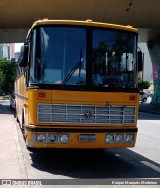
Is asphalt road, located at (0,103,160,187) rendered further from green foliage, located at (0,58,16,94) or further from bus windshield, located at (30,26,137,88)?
green foliage, located at (0,58,16,94)

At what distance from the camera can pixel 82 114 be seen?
870cm

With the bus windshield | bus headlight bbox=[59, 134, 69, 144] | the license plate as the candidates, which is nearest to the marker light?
the license plate

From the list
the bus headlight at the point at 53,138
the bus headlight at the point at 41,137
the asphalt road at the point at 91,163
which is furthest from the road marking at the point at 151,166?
the bus headlight at the point at 41,137

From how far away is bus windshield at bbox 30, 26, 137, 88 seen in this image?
343 inches

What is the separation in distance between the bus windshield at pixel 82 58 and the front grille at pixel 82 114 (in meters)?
0.48

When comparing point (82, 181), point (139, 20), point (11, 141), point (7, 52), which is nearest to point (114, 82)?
point (82, 181)

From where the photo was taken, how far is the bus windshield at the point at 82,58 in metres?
8.71

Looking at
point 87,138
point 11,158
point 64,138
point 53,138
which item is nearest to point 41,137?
point 53,138

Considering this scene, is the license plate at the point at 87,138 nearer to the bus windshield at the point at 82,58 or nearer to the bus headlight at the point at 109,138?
the bus headlight at the point at 109,138

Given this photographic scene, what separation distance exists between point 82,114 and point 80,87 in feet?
1.86

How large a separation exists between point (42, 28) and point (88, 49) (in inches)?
42.5

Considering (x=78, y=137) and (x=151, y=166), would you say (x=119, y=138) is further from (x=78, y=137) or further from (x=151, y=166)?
(x=151, y=166)

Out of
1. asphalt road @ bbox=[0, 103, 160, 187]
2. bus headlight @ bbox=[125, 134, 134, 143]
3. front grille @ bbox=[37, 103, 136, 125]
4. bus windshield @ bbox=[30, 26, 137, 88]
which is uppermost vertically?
bus windshield @ bbox=[30, 26, 137, 88]

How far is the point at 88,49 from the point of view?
29.3 ft
